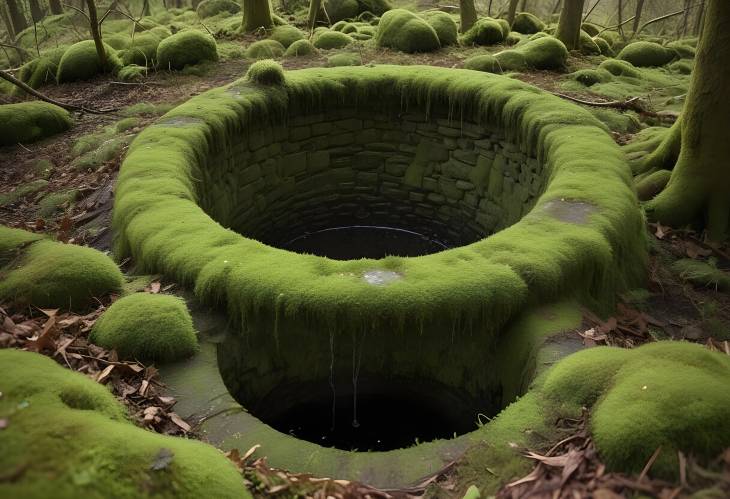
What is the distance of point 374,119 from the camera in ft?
31.7

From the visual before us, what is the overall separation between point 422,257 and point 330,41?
35.1 feet

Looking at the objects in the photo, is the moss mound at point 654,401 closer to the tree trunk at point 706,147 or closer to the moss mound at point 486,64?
the tree trunk at point 706,147

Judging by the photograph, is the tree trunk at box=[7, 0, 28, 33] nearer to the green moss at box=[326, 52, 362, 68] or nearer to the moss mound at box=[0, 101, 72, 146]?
the moss mound at box=[0, 101, 72, 146]

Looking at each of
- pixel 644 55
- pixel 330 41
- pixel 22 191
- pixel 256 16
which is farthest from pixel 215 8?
pixel 22 191

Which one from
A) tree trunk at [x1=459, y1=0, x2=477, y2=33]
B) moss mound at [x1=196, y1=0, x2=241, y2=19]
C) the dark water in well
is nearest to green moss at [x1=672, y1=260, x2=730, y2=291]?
the dark water in well

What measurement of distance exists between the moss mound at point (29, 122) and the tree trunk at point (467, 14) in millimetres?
10778

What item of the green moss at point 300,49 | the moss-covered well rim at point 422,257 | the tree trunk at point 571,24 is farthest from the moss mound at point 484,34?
the moss-covered well rim at point 422,257

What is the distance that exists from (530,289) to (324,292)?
1694 mm

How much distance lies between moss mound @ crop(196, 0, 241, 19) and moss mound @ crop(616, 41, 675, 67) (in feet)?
49.8

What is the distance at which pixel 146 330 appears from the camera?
159 inches

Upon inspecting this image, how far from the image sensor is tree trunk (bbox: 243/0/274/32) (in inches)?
585

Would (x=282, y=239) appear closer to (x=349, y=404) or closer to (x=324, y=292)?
(x=349, y=404)

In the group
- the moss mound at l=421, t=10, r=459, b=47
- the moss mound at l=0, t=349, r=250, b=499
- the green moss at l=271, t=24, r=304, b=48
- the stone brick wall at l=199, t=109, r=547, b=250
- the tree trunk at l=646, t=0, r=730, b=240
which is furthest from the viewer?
the moss mound at l=421, t=10, r=459, b=47

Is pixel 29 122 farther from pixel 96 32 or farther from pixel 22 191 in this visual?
pixel 96 32
